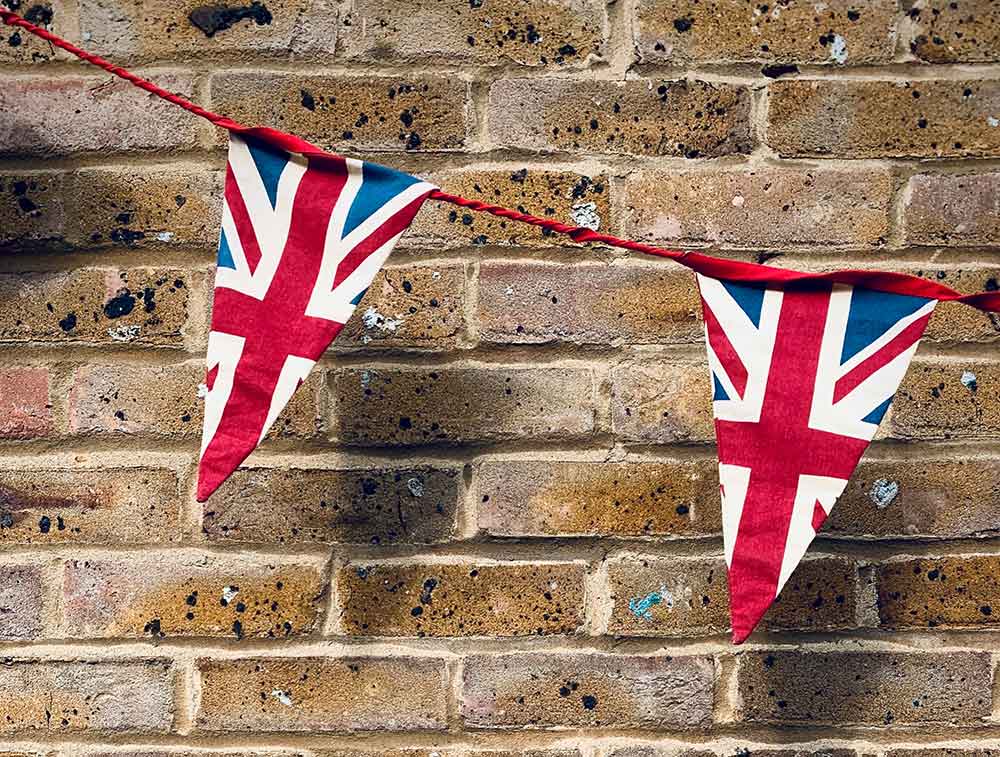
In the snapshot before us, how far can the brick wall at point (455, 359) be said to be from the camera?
0.91 m

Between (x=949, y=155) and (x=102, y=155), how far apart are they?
0.73m

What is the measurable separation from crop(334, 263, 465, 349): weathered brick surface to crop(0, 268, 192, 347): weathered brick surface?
0.48ft

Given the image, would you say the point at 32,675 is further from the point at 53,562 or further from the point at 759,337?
the point at 759,337

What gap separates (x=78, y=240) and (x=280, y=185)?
0.88ft

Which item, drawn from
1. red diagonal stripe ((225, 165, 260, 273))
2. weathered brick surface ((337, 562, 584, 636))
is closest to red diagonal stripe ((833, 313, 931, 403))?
weathered brick surface ((337, 562, 584, 636))

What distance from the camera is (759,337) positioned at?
72 centimetres

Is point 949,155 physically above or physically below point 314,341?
above

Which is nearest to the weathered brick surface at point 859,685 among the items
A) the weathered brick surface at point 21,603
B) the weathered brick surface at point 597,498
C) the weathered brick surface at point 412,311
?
the weathered brick surface at point 597,498

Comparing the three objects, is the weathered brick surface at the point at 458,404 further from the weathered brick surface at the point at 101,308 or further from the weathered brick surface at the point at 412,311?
the weathered brick surface at the point at 101,308

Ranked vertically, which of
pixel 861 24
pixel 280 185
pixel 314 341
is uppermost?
pixel 861 24

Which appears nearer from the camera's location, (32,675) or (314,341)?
(314,341)

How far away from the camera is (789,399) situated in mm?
719

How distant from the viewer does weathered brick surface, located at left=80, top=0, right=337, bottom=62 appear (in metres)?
0.90

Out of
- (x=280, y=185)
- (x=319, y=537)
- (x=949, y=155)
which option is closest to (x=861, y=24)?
(x=949, y=155)
